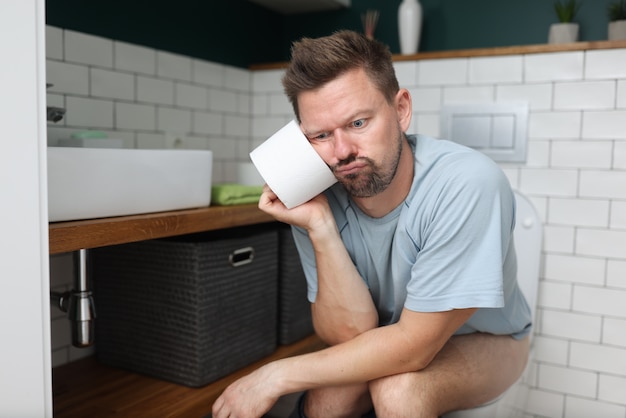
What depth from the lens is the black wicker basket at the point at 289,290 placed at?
189 cm

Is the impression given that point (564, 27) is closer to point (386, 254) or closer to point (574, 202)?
point (574, 202)

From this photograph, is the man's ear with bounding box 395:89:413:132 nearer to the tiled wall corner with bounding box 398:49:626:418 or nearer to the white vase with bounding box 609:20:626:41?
the tiled wall corner with bounding box 398:49:626:418

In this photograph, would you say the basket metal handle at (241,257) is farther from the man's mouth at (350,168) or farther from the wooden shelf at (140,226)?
the man's mouth at (350,168)

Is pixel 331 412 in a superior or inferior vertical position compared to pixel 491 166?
inferior

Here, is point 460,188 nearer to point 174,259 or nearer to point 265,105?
point 174,259

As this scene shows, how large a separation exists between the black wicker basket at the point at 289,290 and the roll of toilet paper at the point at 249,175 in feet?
0.66

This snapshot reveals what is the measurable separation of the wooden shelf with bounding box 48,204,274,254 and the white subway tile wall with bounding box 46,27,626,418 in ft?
1.71

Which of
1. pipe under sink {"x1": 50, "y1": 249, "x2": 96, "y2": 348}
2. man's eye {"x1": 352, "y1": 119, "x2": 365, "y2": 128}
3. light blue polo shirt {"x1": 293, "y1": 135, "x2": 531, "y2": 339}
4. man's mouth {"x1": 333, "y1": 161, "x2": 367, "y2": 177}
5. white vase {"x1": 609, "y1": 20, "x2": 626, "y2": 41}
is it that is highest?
white vase {"x1": 609, "y1": 20, "x2": 626, "y2": 41}

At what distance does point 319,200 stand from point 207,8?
1.16 meters

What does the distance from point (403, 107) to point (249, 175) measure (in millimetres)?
821

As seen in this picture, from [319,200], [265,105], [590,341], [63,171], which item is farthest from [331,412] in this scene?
[265,105]

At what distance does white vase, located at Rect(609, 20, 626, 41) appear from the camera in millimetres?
1848

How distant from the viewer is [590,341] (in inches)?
77.2

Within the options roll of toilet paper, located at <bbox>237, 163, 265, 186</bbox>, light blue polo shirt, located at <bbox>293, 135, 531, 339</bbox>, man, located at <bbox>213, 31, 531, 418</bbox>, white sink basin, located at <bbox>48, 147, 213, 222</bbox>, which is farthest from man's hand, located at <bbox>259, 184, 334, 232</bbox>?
roll of toilet paper, located at <bbox>237, 163, 265, 186</bbox>
